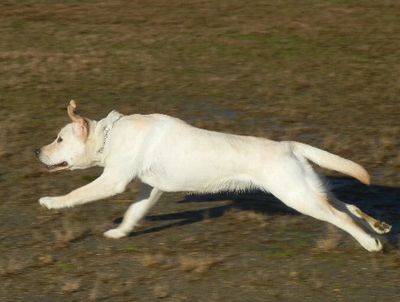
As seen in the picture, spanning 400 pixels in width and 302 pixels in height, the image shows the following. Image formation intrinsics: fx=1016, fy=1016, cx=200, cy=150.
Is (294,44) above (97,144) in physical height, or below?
below

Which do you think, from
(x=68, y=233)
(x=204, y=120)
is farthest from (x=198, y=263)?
(x=204, y=120)

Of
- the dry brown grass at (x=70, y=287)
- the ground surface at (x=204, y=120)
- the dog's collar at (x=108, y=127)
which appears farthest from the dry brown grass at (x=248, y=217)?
the dry brown grass at (x=70, y=287)

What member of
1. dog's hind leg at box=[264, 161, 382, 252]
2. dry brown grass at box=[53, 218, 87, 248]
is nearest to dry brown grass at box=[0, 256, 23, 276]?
dry brown grass at box=[53, 218, 87, 248]

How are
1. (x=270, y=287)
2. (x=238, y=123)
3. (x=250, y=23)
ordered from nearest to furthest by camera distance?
1. (x=270, y=287)
2. (x=238, y=123)
3. (x=250, y=23)

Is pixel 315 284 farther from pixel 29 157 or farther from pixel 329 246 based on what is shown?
pixel 29 157

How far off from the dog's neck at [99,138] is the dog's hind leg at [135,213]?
49 centimetres

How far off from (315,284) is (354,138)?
14.6 feet

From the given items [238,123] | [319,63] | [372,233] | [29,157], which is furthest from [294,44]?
[372,233]

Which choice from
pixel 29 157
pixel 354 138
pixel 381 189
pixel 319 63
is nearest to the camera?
pixel 381 189

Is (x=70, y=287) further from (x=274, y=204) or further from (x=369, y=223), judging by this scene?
(x=274, y=204)

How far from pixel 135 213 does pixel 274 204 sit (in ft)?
4.92

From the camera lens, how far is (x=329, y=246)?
25.2 feet

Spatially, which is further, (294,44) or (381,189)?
(294,44)

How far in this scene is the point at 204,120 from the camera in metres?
12.0
